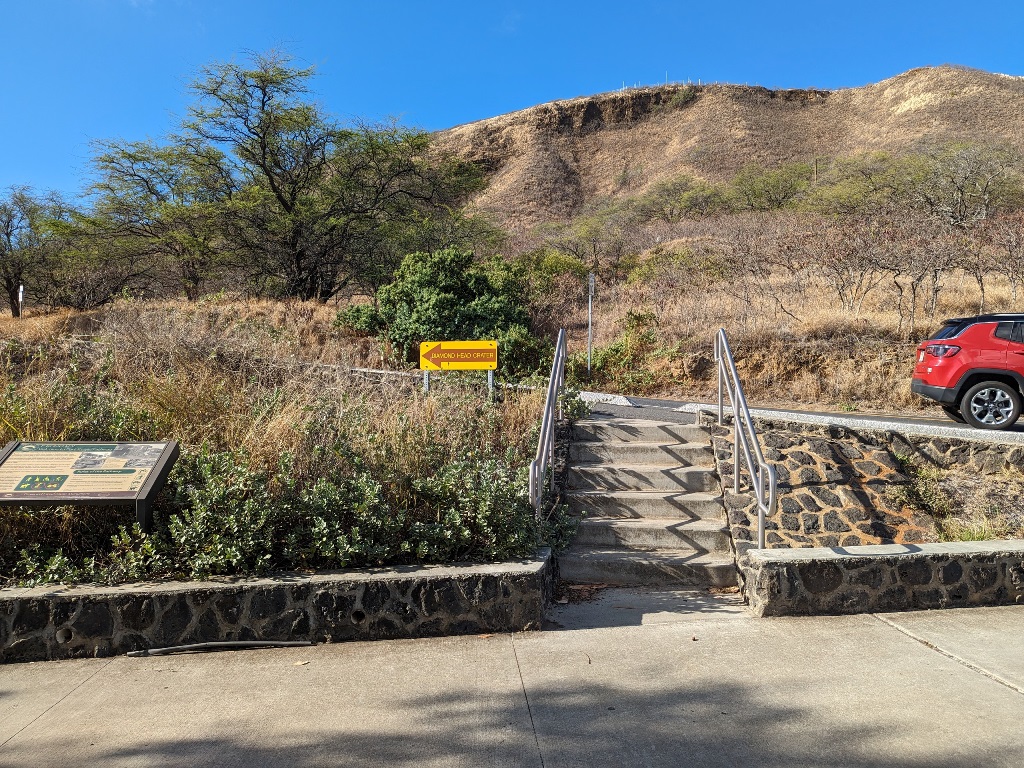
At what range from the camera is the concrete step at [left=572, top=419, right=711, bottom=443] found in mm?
7539

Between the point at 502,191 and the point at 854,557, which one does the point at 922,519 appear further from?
the point at 502,191

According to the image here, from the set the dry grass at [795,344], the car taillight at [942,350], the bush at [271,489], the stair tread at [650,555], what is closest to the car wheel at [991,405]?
the car taillight at [942,350]

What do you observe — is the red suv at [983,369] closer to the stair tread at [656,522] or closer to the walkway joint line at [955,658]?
the stair tread at [656,522]

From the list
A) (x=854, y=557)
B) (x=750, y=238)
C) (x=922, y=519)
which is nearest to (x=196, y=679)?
(x=854, y=557)

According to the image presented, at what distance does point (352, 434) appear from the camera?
6027 millimetres

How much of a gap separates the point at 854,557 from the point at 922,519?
2.23 m

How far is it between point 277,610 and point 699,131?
63474mm

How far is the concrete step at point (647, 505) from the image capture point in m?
6.32

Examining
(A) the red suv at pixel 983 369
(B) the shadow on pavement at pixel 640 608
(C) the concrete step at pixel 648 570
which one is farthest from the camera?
(A) the red suv at pixel 983 369

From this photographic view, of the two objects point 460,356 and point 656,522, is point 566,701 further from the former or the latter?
point 460,356

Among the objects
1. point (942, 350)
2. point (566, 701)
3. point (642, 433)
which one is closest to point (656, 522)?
point (642, 433)

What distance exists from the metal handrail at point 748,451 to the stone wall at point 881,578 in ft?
1.36

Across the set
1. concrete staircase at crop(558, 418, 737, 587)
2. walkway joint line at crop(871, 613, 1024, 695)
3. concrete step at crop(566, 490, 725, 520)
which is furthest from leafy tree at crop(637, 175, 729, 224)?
walkway joint line at crop(871, 613, 1024, 695)

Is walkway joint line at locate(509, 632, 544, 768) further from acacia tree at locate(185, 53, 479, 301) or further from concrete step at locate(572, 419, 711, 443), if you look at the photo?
acacia tree at locate(185, 53, 479, 301)
